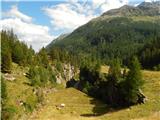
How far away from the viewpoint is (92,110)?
91188mm

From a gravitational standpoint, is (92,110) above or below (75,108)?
below

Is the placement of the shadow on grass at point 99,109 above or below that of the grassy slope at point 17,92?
below

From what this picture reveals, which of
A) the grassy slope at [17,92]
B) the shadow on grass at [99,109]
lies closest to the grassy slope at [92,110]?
the shadow on grass at [99,109]

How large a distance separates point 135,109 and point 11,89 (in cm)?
3331

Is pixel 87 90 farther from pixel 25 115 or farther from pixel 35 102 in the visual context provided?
pixel 25 115

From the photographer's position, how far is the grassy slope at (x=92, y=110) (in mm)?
80500

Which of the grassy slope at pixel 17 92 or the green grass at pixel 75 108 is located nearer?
the grassy slope at pixel 17 92

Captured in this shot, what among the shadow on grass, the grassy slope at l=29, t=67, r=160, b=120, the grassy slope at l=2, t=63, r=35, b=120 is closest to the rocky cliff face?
the grassy slope at l=2, t=63, r=35, b=120

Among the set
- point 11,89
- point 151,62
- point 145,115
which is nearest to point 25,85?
point 11,89

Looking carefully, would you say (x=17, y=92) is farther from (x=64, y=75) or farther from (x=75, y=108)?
(x=64, y=75)

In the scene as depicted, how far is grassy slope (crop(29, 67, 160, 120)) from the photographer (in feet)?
264

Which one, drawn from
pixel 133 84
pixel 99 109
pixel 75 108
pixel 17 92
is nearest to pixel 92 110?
pixel 99 109

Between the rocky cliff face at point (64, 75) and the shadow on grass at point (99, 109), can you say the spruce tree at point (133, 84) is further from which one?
the rocky cliff face at point (64, 75)

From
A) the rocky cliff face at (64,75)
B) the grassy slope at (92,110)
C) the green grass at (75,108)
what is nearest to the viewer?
the green grass at (75,108)
